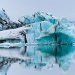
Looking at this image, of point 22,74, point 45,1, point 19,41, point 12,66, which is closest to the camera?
point 22,74

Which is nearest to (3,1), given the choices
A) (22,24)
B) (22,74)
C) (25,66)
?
(22,24)

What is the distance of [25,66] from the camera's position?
4.82 meters

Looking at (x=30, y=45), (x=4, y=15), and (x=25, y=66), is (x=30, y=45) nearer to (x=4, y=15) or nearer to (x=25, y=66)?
(x=4, y=15)

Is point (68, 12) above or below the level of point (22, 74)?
above

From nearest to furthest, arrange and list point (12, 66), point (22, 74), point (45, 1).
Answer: point (22, 74) < point (12, 66) < point (45, 1)

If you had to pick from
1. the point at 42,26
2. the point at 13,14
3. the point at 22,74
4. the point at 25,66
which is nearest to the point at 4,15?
the point at 13,14

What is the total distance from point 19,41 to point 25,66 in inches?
125

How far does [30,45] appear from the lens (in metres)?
7.80

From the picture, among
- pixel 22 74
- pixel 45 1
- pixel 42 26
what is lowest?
pixel 22 74

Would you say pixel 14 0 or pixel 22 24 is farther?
pixel 22 24

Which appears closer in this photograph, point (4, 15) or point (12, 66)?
point (12, 66)

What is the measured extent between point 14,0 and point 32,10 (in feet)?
1.58

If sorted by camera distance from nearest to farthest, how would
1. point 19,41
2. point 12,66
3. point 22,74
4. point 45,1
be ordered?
1. point 22,74
2. point 12,66
3. point 45,1
4. point 19,41

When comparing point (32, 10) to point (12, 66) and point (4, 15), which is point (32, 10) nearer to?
point (4, 15)
